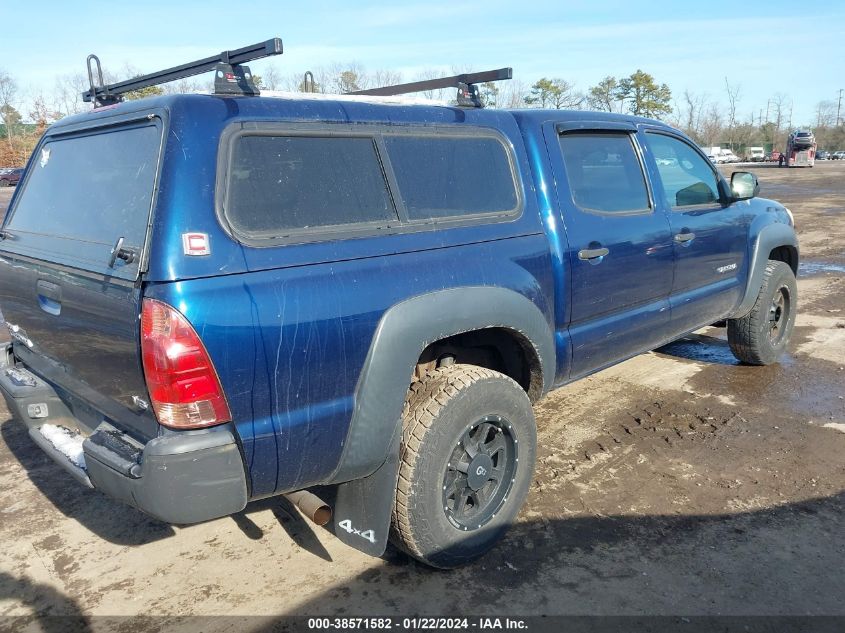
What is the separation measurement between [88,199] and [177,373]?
108cm

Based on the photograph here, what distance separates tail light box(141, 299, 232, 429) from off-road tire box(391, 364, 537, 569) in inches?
32.2

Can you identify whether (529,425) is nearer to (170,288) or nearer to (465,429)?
(465,429)

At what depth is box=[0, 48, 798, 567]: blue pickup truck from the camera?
2141 millimetres

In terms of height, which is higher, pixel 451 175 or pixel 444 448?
pixel 451 175

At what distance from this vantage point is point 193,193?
7.04 feet

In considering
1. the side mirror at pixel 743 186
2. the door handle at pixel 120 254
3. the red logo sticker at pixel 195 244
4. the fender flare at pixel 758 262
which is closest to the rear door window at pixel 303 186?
the red logo sticker at pixel 195 244

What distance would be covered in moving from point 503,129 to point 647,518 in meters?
2.01

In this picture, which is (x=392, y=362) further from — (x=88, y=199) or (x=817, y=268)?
(x=817, y=268)

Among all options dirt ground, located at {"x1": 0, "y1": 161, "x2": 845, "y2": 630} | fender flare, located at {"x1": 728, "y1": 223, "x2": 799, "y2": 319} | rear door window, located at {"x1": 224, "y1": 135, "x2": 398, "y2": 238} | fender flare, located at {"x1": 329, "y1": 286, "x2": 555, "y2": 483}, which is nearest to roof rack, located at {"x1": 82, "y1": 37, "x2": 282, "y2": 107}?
rear door window, located at {"x1": 224, "y1": 135, "x2": 398, "y2": 238}

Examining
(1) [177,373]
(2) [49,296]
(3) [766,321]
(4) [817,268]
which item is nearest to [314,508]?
(1) [177,373]

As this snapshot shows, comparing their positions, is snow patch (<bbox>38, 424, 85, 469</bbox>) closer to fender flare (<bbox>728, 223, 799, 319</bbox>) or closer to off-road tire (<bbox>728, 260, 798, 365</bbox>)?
fender flare (<bbox>728, 223, 799, 319</bbox>)

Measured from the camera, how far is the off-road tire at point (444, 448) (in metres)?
2.66

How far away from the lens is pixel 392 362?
2.48 m

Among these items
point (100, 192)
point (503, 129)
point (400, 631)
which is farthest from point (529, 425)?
point (100, 192)
